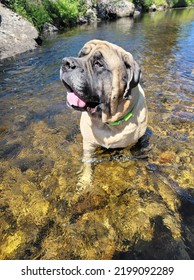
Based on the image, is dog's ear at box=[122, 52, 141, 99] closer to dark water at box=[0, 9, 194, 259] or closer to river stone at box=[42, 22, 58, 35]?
dark water at box=[0, 9, 194, 259]

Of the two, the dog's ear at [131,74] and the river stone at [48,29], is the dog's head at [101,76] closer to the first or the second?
the dog's ear at [131,74]

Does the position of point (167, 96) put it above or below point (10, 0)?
below

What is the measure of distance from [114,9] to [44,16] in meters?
11.1

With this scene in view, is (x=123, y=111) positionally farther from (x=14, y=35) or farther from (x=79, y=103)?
(x=14, y=35)

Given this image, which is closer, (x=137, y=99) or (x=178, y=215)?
(x=178, y=215)

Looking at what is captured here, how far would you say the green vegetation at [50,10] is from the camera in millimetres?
11720

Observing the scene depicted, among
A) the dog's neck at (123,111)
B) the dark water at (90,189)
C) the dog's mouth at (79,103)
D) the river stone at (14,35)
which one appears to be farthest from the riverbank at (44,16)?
the dog's neck at (123,111)

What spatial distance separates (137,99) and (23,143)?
182cm

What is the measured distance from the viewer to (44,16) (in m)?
13.4

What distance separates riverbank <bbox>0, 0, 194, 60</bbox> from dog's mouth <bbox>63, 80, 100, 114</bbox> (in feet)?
21.2

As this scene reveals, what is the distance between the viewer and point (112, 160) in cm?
331

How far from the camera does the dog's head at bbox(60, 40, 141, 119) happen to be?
2.43 metres
